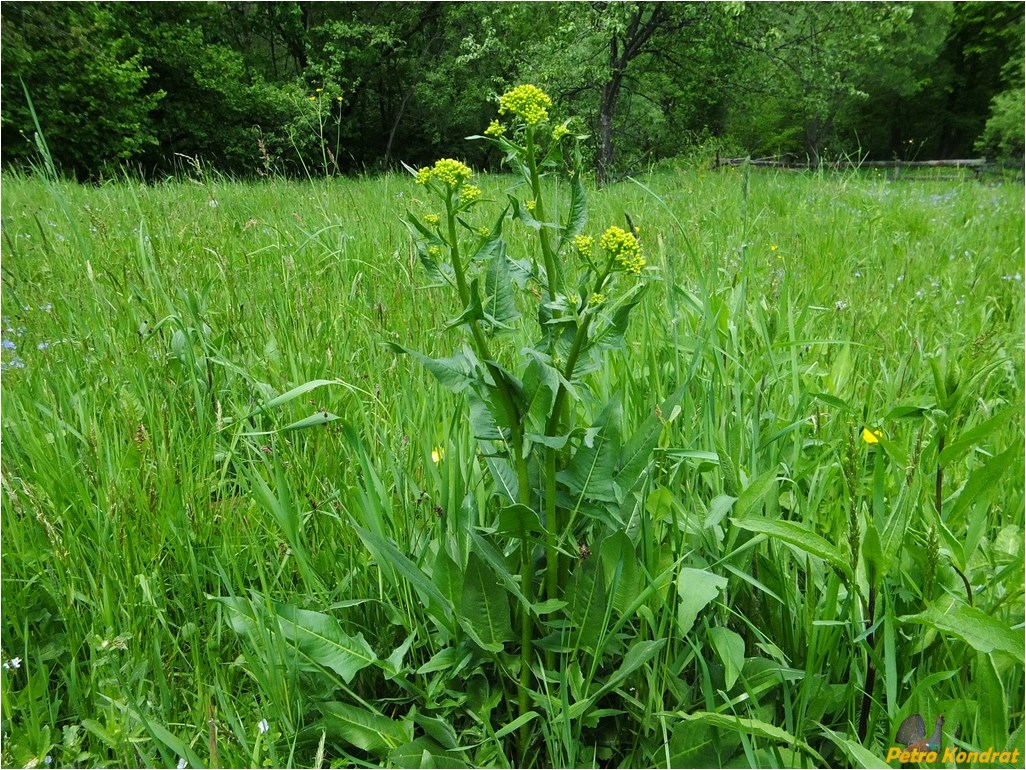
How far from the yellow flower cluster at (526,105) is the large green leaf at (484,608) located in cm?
62

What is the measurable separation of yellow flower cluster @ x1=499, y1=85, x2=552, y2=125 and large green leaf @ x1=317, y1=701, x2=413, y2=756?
883 millimetres

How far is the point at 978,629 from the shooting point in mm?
784

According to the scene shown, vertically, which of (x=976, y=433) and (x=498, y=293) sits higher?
(x=498, y=293)

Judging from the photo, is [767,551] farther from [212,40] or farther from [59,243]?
[212,40]

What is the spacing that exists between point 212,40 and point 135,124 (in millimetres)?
7171

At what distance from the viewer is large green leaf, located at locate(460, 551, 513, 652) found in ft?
3.01

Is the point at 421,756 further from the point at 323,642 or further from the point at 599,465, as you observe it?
the point at 599,465

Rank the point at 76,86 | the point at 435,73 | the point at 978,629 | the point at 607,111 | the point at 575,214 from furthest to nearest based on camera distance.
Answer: the point at 435,73, the point at 76,86, the point at 607,111, the point at 575,214, the point at 978,629

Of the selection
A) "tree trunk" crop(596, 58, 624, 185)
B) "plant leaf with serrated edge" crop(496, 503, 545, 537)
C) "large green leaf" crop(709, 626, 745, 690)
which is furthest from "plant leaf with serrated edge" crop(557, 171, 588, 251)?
"tree trunk" crop(596, 58, 624, 185)

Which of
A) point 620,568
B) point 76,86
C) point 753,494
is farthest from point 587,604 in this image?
point 76,86

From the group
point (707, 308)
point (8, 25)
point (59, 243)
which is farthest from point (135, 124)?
point (707, 308)

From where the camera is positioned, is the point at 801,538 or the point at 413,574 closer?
the point at 801,538

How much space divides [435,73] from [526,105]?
72.8 feet

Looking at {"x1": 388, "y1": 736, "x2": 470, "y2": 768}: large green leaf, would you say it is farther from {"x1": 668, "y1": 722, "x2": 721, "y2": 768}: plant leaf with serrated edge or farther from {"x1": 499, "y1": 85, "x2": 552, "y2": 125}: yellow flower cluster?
{"x1": 499, "y1": 85, "x2": 552, "y2": 125}: yellow flower cluster
